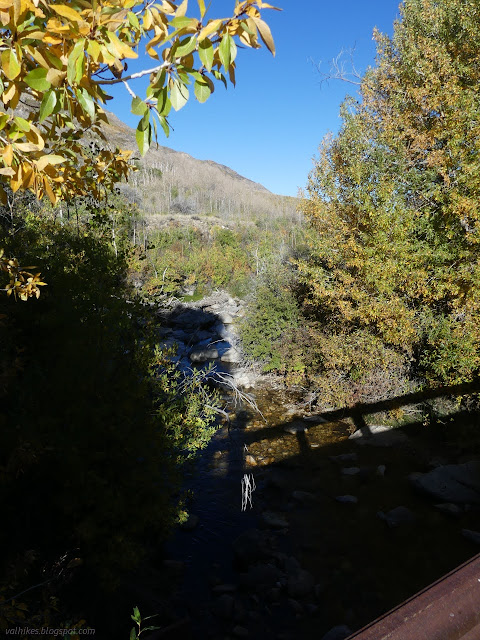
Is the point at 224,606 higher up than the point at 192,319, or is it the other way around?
the point at 192,319

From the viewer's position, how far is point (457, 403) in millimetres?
9203

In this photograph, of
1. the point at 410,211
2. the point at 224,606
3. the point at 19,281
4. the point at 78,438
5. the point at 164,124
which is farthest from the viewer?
the point at 410,211

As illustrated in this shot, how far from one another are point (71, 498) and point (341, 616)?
12.9 feet

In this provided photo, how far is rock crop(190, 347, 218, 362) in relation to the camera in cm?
1708

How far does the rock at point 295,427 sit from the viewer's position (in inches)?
424

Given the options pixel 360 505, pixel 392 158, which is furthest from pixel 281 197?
pixel 360 505

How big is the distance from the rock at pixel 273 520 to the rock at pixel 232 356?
366 inches

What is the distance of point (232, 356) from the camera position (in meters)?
17.4

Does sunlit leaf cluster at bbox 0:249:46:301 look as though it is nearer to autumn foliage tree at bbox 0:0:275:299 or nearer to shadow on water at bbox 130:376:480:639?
autumn foliage tree at bbox 0:0:275:299

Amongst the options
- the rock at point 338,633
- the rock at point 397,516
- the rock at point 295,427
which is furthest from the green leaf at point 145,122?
the rock at point 295,427

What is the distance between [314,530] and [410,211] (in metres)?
7.89

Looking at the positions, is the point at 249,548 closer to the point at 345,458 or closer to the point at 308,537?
the point at 308,537

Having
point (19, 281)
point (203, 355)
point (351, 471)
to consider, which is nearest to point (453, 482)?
point (351, 471)

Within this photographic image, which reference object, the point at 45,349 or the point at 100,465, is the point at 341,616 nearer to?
the point at 100,465
